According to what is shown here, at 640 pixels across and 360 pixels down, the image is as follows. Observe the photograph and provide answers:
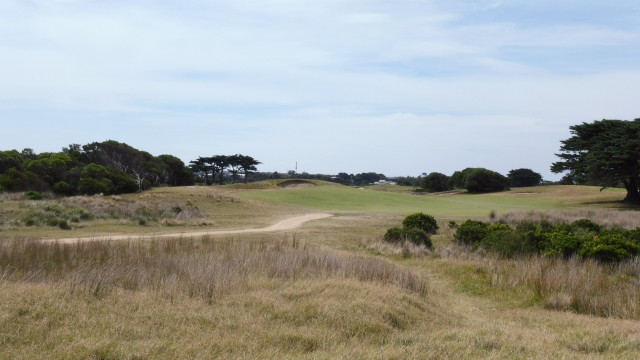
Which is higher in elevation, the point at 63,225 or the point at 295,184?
the point at 295,184

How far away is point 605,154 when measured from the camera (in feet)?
151

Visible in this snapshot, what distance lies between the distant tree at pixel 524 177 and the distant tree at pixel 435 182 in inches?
924

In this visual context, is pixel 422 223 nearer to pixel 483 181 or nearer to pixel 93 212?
pixel 93 212

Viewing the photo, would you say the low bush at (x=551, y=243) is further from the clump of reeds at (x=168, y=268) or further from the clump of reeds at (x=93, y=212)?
the clump of reeds at (x=93, y=212)

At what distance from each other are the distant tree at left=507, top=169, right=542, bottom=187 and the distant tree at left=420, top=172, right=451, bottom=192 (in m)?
23.5

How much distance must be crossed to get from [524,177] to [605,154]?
224ft

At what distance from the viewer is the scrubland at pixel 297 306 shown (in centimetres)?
702

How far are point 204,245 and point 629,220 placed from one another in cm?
2573

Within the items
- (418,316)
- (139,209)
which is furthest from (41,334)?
(139,209)

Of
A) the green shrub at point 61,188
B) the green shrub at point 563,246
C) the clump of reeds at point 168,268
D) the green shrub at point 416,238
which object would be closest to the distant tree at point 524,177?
the green shrub at point 61,188

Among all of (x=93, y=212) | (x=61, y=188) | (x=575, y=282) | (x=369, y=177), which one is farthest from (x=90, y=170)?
(x=369, y=177)

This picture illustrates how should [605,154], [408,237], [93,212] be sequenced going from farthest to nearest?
[605,154] < [93,212] < [408,237]

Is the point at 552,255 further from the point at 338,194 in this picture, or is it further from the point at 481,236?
the point at 338,194

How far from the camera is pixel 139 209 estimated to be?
3173 cm
